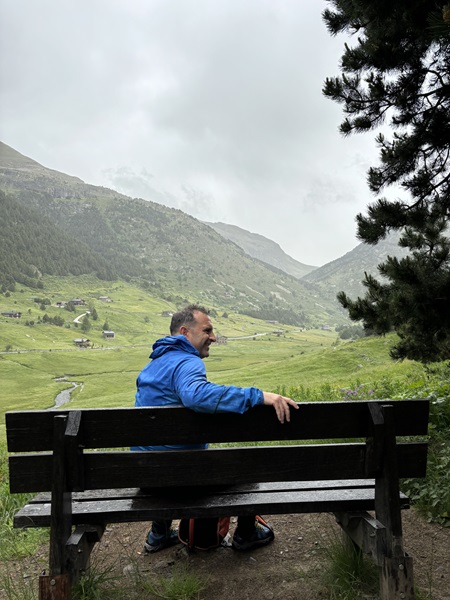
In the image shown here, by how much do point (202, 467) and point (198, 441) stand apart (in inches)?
9.7

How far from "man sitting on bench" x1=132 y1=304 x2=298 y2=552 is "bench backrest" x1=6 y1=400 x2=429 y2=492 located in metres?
0.11

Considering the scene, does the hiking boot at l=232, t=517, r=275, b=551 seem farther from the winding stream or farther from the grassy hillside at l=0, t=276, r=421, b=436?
the winding stream

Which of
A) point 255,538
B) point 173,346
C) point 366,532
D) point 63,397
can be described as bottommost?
point 63,397

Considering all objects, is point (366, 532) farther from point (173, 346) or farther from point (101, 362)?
point (101, 362)

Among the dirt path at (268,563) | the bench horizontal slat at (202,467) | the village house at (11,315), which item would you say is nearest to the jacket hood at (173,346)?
the bench horizontal slat at (202,467)

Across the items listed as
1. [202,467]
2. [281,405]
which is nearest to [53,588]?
[202,467]

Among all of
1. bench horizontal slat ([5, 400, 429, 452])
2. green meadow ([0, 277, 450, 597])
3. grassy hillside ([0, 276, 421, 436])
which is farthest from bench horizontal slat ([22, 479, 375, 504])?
grassy hillside ([0, 276, 421, 436])

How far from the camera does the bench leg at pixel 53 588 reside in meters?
3.29

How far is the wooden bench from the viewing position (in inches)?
136

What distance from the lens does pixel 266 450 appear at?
11.9 ft

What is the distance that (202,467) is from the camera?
3.63m

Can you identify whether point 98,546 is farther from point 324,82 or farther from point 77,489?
point 324,82

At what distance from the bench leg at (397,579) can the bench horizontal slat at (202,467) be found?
590mm

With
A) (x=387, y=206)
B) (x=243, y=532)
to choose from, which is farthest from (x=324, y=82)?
(x=243, y=532)
